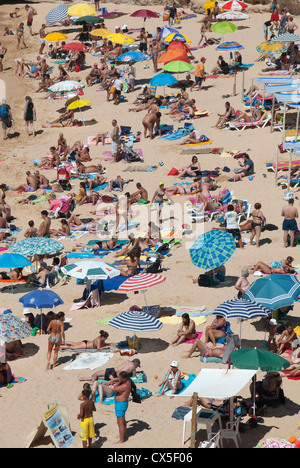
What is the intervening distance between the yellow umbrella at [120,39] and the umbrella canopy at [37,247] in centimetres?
1720

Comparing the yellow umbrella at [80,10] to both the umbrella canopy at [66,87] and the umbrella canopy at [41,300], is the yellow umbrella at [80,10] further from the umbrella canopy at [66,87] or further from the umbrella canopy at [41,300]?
the umbrella canopy at [41,300]

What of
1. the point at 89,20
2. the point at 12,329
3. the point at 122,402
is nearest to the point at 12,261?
the point at 12,329

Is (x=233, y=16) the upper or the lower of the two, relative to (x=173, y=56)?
upper

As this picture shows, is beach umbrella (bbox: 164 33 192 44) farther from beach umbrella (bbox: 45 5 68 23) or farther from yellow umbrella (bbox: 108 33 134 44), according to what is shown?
beach umbrella (bbox: 45 5 68 23)

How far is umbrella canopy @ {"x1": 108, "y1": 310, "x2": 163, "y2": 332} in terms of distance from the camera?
51.1ft

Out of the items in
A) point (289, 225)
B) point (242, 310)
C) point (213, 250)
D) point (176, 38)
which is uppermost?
point (176, 38)

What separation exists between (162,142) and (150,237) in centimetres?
→ 698

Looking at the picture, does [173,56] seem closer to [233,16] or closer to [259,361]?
[233,16]

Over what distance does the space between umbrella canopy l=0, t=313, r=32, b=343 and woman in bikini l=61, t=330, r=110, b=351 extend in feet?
2.59

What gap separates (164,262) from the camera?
20.4m

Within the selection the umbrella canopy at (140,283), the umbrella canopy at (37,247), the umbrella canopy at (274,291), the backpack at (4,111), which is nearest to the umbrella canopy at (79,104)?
the backpack at (4,111)

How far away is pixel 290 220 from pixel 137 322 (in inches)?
229

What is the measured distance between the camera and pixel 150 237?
21.7 metres

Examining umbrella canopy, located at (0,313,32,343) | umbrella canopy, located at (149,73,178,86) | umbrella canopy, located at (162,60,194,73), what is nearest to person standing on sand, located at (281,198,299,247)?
umbrella canopy, located at (0,313,32,343)
